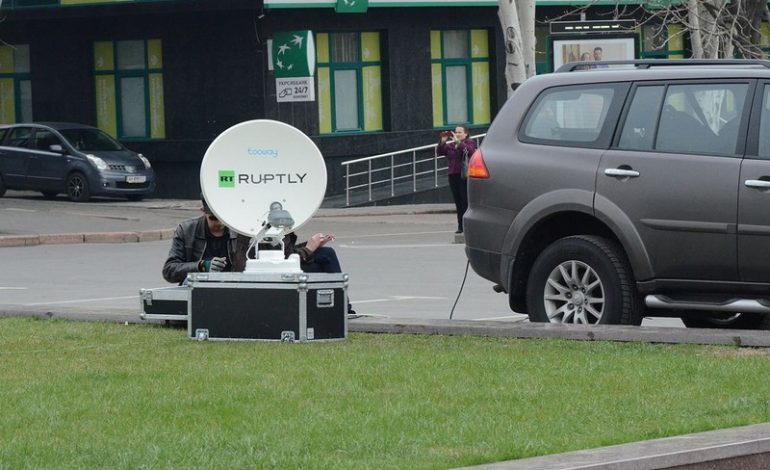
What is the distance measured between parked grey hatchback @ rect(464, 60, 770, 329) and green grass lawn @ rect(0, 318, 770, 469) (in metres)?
0.73

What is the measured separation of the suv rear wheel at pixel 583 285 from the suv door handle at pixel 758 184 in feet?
3.19

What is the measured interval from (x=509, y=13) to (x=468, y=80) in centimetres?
1163

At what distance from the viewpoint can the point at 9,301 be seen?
16.2m

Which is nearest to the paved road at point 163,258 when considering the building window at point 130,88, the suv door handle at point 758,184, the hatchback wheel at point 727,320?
the hatchback wheel at point 727,320

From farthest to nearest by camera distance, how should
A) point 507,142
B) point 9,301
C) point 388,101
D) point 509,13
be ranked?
point 388,101, point 509,13, point 9,301, point 507,142

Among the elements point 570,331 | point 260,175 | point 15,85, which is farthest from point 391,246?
point 15,85

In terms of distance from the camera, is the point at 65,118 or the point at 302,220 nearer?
the point at 302,220

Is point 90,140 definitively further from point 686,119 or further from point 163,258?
point 686,119

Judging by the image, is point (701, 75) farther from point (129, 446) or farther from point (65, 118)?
point (65, 118)

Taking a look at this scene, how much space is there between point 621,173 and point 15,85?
101 feet

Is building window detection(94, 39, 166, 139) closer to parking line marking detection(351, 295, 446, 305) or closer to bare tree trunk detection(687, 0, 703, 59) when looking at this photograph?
bare tree trunk detection(687, 0, 703, 59)

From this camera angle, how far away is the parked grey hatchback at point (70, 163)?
3372cm

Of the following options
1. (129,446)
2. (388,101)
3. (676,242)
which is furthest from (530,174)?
(388,101)

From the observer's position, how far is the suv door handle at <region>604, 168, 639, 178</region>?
11.0 meters
